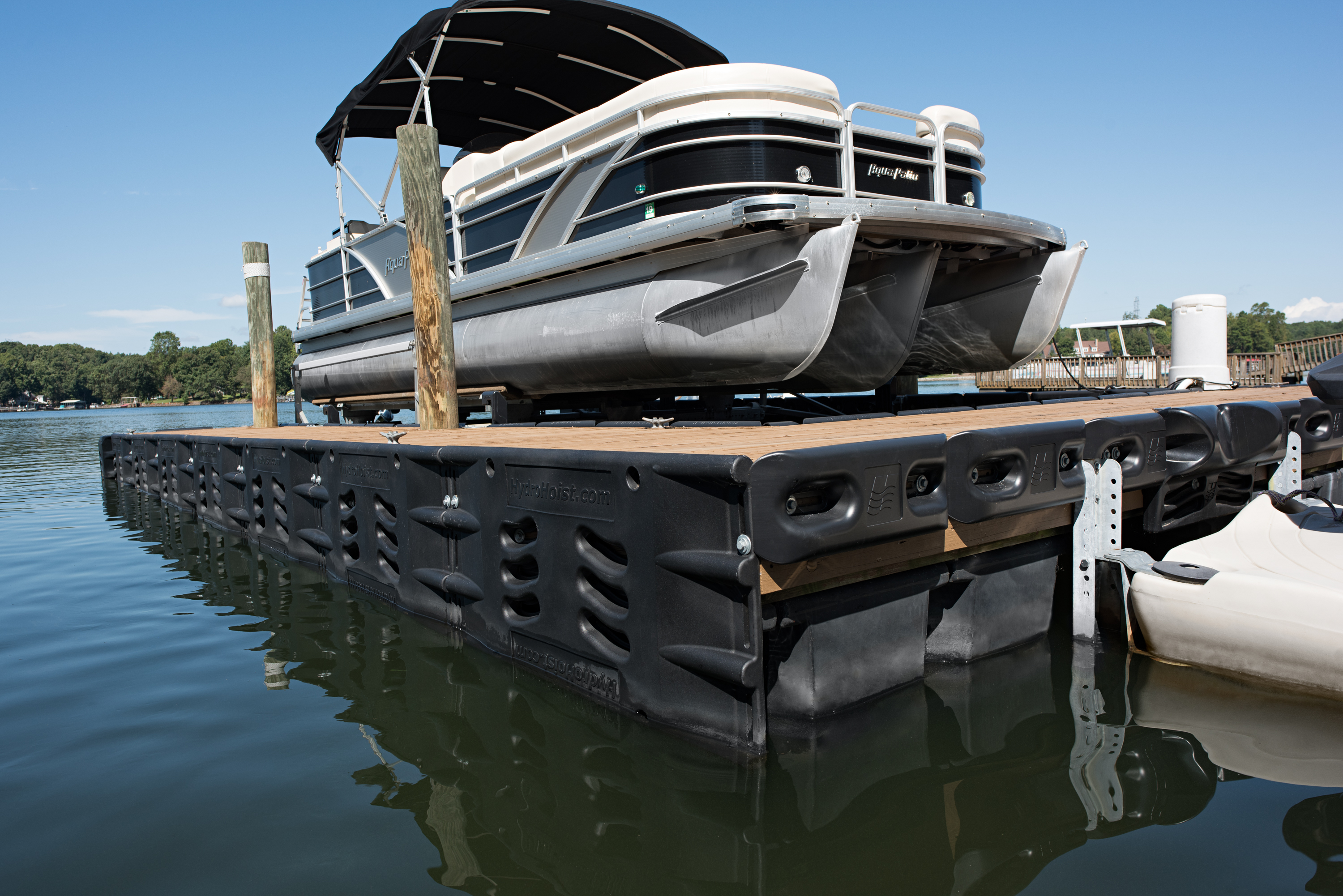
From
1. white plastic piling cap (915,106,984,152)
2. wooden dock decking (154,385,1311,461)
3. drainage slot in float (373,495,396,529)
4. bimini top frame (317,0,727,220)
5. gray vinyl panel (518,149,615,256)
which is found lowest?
drainage slot in float (373,495,396,529)

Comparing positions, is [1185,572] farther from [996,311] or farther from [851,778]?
[996,311]

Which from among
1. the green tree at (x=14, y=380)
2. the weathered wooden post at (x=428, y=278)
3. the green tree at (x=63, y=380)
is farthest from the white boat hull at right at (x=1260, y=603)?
the green tree at (x=14, y=380)

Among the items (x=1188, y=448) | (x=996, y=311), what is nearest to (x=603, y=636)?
(x=1188, y=448)

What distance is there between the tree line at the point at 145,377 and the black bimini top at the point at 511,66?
87.3m

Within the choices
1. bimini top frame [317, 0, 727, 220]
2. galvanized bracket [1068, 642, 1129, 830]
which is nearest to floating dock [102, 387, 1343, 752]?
galvanized bracket [1068, 642, 1129, 830]

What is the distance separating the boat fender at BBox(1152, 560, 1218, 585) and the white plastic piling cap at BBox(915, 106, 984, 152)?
13.4 feet

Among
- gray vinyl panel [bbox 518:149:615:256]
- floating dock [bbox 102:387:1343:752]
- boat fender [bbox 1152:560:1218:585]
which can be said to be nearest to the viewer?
floating dock [bbox 102:387:1343:752]

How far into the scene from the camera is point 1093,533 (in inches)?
136

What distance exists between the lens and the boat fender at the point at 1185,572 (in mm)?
3027

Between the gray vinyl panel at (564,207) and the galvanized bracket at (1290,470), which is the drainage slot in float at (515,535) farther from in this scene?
the galvanized bracket at (1290,470)

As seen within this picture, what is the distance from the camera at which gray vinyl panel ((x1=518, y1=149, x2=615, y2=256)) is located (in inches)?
246

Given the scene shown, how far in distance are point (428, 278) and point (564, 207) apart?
1207mm

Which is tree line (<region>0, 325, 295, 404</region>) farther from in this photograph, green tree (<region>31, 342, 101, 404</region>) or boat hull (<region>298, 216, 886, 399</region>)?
boat hull (<region>298, 216, 886, 399</region>)

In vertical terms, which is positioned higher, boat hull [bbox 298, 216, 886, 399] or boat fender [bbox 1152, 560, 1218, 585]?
boat hull [bbox 298, 216, 886, 399]
